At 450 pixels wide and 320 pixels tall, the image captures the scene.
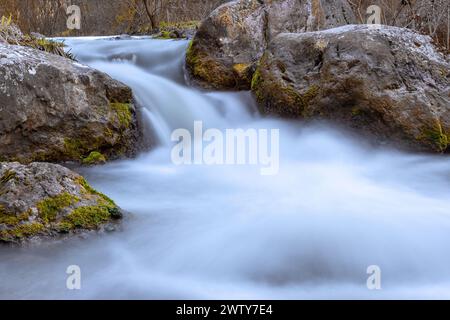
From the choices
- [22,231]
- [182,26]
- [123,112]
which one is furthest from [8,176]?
[182,26]

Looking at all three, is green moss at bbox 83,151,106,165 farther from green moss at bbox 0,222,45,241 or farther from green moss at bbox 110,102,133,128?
green moss at bbox 0,222,45,241

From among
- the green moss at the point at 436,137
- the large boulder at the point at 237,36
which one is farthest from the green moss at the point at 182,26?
the green moss at the point at 436,137

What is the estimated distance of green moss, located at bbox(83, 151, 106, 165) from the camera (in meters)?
4.96

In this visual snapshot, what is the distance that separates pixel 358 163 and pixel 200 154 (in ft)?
5.81

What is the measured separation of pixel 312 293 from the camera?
2.53 meters

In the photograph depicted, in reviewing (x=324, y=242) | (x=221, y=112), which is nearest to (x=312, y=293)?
(x=324, y=242)

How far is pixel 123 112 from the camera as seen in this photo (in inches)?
212

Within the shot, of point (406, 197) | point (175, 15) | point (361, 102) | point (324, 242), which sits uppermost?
point (175, 15)

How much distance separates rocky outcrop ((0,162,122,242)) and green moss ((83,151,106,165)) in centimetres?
161

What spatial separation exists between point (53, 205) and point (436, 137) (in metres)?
4.25

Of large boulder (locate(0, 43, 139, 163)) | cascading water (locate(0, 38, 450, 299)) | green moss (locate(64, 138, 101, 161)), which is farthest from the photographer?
green moss (locate(64, 138, 101, 161))

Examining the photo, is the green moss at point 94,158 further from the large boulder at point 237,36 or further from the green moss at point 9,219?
the large boulder at point 237,36

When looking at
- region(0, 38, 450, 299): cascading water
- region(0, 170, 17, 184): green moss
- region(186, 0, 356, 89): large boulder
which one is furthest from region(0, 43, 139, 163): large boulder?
region(186, 0, 356, 89): large boulder
